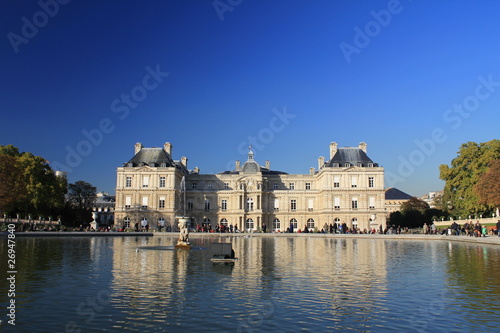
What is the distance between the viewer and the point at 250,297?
12.2 m

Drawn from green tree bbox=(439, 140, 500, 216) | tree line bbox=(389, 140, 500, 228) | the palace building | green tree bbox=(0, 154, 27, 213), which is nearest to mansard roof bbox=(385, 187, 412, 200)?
the palace building

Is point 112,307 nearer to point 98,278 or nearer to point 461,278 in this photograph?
point 98,278

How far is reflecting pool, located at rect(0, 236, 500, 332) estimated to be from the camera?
9602mm

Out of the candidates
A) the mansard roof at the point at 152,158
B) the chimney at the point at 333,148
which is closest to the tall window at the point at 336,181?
the chimney at the point at 333,148

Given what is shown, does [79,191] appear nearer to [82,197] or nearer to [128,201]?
[82,197]

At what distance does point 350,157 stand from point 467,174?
58.7 ft

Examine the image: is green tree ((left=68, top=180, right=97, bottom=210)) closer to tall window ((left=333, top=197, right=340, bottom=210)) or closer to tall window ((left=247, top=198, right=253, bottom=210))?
tall window ((left=247, top=198, right=253, bottom=210))

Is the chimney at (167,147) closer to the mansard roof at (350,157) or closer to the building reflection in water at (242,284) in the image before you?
the mansard roof at (350,157)

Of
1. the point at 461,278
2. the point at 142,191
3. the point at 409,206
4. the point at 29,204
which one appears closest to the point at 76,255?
the point at 461,278

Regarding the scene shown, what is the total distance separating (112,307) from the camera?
1093cm

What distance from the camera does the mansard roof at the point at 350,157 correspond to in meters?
71.2

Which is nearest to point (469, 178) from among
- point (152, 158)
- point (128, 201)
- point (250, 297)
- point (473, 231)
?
point (473, 231)

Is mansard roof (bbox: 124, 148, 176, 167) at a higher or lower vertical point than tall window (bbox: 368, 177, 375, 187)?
higher

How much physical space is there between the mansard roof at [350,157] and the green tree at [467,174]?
1164 cm
